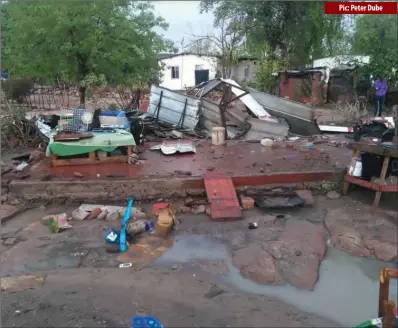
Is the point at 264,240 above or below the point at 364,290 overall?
below

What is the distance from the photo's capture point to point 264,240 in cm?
446

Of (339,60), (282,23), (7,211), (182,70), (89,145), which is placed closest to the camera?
(7,211)

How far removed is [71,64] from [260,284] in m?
7.99

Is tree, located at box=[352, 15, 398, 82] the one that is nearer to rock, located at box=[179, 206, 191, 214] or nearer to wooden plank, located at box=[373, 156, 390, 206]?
rock, located at box=[179, 206, 191, 214]

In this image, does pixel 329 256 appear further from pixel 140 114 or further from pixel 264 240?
pixel 140 114

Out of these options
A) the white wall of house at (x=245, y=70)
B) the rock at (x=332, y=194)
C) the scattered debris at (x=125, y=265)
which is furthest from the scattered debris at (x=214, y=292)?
the white wall of house at (x=245, y=70)

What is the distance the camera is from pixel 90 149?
6.52m

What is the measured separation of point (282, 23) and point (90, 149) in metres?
13.1

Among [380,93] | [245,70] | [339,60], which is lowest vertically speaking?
[380,93]

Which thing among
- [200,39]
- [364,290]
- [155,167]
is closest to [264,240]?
[364,290]

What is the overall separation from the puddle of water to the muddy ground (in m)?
0.06

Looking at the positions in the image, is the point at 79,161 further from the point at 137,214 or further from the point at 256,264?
the point at 256,264

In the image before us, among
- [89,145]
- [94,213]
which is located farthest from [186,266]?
[89,145]

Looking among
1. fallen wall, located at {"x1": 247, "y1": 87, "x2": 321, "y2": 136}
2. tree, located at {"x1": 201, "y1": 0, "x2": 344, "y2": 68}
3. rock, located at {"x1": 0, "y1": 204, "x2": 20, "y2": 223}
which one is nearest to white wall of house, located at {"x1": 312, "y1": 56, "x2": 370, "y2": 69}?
tree, located at {"x1": 201, "y1": 0, "x2": 344, "y2": 68}
